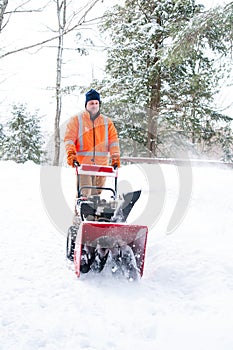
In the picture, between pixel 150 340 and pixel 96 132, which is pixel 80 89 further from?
pixel 150 340

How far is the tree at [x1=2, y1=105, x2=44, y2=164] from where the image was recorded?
21766mm

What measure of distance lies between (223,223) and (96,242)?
9.31 ft

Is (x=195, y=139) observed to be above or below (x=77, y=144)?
above

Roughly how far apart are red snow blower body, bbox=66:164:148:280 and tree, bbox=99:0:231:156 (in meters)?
9.83

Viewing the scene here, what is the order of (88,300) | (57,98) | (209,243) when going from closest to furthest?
(88,300)
(209,243)
(57,98)

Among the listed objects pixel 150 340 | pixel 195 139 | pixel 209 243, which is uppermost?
pixel 195 139

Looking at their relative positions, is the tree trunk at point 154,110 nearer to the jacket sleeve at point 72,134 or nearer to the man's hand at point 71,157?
the jacket sleeve at point 72,134

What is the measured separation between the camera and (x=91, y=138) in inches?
183

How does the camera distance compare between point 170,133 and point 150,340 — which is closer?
→ point 150,340

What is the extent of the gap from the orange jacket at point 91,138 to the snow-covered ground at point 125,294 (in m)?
1.38

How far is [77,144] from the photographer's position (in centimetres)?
471

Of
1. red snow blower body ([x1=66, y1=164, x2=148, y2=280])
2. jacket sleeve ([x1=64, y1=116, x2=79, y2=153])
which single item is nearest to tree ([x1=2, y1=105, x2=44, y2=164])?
jacket sleeve ([x1=64, y1=116, x2=79, y2=153])

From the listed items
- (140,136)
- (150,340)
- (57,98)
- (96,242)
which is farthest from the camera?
(57,98)

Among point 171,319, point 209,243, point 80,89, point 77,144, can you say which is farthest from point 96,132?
point 80,89
